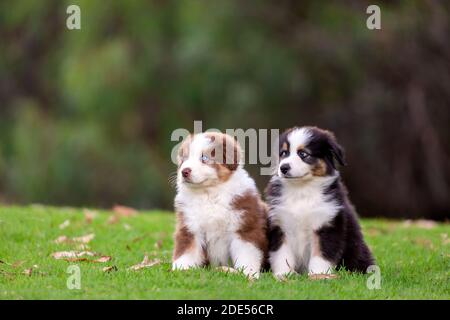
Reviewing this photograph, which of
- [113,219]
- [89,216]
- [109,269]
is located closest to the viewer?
[109,269]

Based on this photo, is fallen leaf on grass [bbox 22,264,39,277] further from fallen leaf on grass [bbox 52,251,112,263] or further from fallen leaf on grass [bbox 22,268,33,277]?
fallen leaf on grass [bbox 52,251,112,263]

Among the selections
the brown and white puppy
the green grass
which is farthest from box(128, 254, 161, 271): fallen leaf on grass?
the brown and white puppy

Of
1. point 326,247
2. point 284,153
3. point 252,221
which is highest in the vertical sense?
point 284,153

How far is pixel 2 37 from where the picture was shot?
20859 mm

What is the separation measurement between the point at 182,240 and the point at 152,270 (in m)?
0.40

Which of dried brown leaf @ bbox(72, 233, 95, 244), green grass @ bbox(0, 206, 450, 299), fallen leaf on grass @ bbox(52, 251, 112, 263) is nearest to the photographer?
green grass @ bbox(0, 206, 450, 299)

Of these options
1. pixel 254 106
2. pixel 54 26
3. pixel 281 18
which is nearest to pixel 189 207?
pixel 254 106

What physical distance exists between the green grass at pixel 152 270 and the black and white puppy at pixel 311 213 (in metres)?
Result: 0.27

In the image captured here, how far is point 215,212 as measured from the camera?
23.9 ft

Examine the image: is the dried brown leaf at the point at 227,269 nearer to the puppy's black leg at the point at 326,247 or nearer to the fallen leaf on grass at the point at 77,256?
the puppy's black leg at the point at 326,247

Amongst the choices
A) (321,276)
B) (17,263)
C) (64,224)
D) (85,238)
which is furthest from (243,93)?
(321,276)

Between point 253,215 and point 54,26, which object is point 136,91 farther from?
point 253,215

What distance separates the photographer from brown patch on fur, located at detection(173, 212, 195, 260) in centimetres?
734

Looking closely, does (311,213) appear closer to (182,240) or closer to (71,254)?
(182,240)
